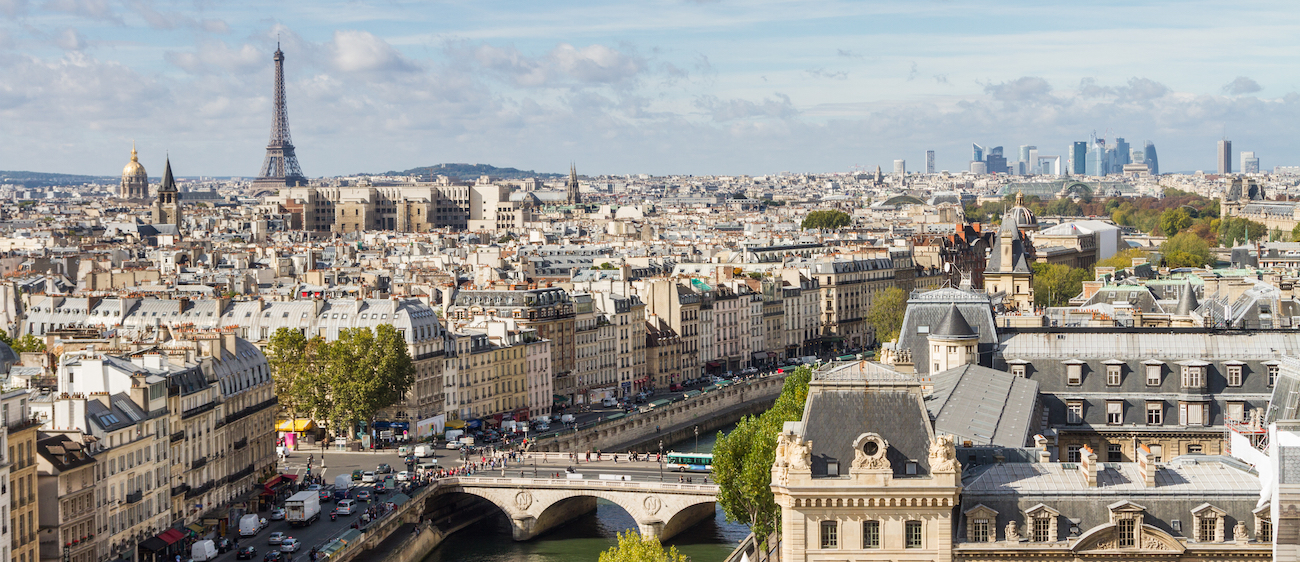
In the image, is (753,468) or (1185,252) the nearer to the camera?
(753,468)

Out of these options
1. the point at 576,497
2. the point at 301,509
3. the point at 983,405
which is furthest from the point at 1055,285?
the point at 983,405

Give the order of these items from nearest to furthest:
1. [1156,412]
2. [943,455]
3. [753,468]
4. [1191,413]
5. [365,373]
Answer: [943,455] → [753,468] → [1191,413] → [1156,412] → [365,373]

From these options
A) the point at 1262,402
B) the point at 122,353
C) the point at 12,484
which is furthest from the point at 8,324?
the point at 1262,402

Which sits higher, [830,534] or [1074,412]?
[1074,412]

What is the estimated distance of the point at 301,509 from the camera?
55688mm

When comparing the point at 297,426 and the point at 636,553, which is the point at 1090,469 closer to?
the point at 636,553

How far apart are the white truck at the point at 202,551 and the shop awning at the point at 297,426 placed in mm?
19823

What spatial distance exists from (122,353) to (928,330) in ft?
76.3

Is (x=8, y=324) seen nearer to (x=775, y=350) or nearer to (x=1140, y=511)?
(x=775, y=350)

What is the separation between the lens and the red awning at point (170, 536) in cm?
5147

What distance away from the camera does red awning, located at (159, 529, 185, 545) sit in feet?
169

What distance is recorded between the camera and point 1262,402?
47.9 m

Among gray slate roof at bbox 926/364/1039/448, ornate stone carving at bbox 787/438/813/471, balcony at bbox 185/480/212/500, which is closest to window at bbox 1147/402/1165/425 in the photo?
gray slate roof at bbox 926/364/1039/448

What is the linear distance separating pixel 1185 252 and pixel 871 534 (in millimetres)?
112534
